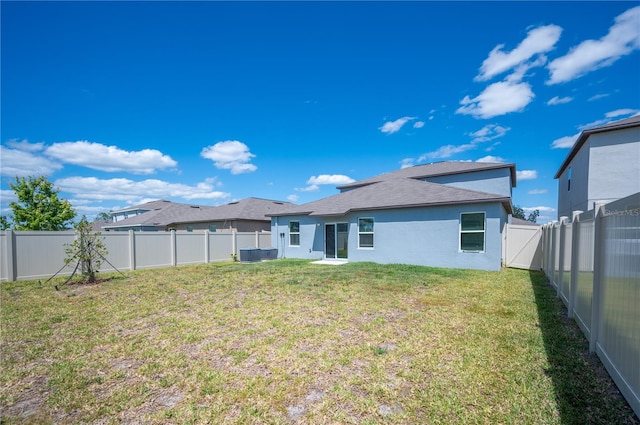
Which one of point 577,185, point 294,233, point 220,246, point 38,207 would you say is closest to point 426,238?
point 294,233

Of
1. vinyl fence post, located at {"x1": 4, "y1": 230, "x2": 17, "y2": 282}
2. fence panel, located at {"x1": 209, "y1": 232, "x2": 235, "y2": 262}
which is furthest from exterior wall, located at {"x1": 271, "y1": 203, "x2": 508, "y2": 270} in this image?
vinyl fence post, located at {"x1": 4, "y1": 230, "x2": 17, "y2": 282}

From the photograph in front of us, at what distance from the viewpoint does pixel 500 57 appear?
36.4 feet

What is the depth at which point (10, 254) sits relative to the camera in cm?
1030

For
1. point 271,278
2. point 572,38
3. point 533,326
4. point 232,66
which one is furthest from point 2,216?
point 572,38

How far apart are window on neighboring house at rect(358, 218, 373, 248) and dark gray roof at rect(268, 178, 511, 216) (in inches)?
29.0

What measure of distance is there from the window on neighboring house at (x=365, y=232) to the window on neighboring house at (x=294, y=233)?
4395 millimetres

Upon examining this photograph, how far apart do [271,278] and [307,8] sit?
10.2 m

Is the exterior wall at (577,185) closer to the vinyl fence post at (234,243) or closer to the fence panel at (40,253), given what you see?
the vinyl fence post at (234,243)

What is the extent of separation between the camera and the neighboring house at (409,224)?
1170 centimetres

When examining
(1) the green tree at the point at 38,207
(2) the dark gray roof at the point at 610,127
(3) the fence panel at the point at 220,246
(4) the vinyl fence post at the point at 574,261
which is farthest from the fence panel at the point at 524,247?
(1) the green tree at the point at 38,207

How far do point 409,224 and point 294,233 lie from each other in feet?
24.0

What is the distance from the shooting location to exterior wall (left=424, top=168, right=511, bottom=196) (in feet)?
60.4

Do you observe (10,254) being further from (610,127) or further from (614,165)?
(614,165)

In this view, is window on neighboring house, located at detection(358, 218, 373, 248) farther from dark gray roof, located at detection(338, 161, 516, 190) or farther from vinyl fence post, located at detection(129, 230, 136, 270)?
vinyl fence post, located at detection(129, 230, 136, 270)
